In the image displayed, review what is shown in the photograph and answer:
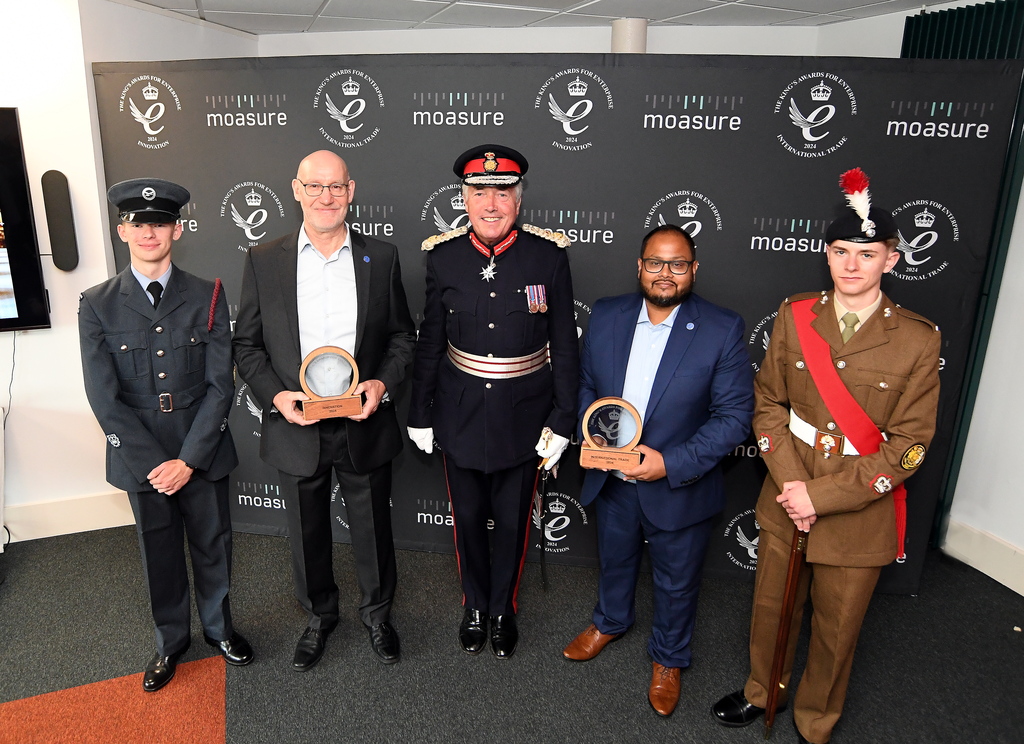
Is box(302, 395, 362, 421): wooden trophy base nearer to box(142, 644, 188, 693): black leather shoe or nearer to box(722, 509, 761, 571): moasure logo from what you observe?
box(142, 644, 188, 693): black leather shoe

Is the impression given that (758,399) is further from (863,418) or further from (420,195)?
(420,195)

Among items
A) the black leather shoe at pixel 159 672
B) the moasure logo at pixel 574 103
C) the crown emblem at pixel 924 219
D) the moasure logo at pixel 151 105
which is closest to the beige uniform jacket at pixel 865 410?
the crown emblem at pixel 924 219

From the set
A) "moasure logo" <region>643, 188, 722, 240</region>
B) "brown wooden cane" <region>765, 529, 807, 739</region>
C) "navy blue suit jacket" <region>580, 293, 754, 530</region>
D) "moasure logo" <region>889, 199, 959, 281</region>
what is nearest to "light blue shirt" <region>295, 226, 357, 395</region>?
"navy blue suit jacket" <region>580, 293, 754, 530</region>

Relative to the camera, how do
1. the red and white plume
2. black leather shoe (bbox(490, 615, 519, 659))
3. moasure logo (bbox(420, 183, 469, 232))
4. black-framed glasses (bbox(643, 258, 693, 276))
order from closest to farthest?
1. the red and white plume
2. black-framed glasses (bbox(643, 258, 693, 276))
3. black leather shoe (bbox(490, 615, 519, 659))
4. moasure logo (bbox(420, 183, 469, 232))

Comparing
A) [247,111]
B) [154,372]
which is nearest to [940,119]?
[247,111]

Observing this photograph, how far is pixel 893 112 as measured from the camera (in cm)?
269

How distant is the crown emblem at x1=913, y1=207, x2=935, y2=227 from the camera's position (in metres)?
2.76

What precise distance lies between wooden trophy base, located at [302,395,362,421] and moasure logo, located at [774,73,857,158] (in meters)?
2.06

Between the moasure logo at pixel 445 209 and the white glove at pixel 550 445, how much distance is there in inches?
44.6

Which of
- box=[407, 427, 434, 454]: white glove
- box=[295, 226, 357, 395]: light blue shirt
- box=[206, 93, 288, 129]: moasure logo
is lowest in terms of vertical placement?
box=[407, 427, 434, 454]: white glove

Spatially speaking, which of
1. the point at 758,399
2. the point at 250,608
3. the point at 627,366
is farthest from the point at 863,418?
the point at 250,608

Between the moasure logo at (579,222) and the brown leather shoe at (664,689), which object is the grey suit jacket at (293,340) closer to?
the moasure logo at (579,222)

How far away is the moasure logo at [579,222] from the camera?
9.61 feet

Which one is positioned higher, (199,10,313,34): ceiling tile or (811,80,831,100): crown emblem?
(199,10,313,34): ceiling tile
